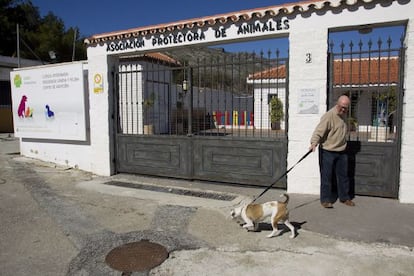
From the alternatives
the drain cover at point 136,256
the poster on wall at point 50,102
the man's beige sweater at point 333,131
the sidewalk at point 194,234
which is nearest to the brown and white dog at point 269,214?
the sidewalk at point 194,234

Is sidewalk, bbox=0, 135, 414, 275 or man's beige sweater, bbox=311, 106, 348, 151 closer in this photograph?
sidewalk, bbox=0, 135, 414, 275

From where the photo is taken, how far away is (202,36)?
272 inches

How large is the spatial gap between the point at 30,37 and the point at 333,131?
98.3ft

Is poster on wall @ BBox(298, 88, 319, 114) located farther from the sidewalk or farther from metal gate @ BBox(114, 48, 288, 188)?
the sidewalk

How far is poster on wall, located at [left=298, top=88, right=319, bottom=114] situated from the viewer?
6035mm

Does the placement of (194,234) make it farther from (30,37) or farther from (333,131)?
(30,37)

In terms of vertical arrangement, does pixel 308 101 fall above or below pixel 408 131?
above

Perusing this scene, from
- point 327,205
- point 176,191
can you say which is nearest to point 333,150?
point 327,205

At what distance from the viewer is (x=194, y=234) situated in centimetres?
451

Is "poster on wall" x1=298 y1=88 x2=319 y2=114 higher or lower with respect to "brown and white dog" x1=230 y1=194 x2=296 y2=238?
higher

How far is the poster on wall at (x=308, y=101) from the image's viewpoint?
6.04 metres

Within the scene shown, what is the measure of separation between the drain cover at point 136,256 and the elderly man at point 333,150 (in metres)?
2.82

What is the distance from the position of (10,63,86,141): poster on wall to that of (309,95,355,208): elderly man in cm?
573

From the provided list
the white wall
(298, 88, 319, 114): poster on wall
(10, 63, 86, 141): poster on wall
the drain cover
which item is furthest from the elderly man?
(10, 63, 86, 141): poster on wall
